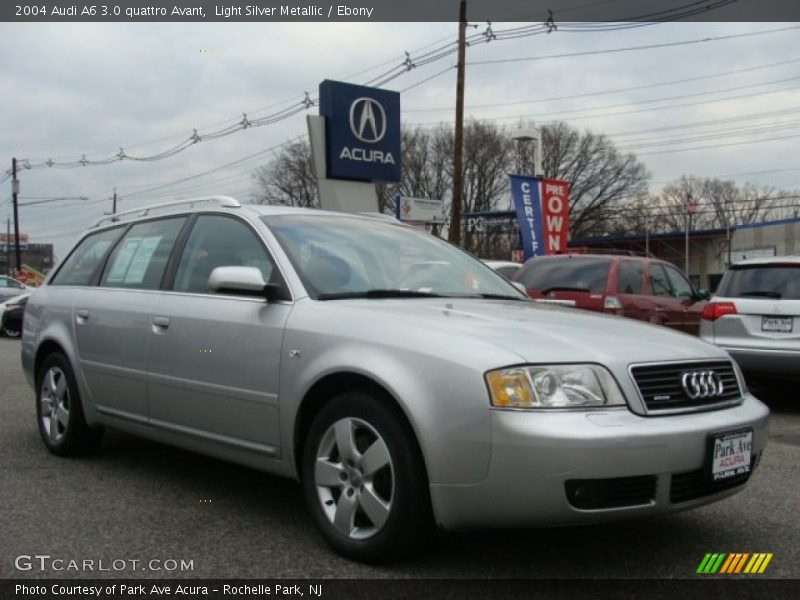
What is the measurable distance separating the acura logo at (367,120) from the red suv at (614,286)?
526 centimetres

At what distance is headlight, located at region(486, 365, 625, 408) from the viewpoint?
117 inches

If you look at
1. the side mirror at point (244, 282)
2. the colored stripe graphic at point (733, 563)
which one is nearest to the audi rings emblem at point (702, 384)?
the colored stripe graphic at point (733, 563)

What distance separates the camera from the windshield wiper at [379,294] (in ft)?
12.6

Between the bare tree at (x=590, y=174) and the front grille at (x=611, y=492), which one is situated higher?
the bare tree at (x=590, y=174)

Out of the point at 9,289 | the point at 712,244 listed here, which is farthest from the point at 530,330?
the point at 712,244

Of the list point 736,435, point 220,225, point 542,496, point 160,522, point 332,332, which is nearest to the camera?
point 542,496

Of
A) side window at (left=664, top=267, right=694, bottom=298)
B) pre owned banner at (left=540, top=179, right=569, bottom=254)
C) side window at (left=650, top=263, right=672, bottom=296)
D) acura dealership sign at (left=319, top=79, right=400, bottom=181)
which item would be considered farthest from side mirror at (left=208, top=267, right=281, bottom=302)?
pre owned banner at (left=540, top=179, right=569, bottom=254)

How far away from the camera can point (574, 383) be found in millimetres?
3039

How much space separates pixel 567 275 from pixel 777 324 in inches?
95.2

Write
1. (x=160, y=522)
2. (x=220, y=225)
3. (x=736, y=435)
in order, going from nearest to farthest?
(x=736, y=435)
(x=160, y=522)
(x=220, y=225)

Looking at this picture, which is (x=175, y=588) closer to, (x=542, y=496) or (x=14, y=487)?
(x=542, y=496)

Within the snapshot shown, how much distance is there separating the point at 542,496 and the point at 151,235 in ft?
10.3

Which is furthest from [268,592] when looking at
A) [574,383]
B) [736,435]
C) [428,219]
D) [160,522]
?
[428,219]

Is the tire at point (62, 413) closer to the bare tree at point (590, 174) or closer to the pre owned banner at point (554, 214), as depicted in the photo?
the pre owned banner at point (554, 214)
